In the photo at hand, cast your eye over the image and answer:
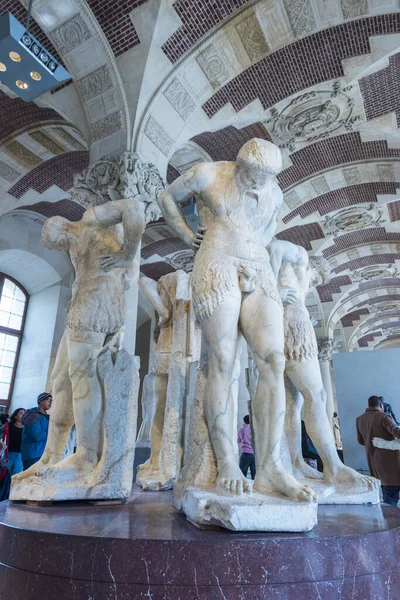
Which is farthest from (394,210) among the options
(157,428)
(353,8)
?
(157,428)

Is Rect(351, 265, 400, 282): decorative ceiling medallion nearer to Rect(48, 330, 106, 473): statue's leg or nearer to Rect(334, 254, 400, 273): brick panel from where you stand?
Rect(334, 254, 400, 273): brick panel

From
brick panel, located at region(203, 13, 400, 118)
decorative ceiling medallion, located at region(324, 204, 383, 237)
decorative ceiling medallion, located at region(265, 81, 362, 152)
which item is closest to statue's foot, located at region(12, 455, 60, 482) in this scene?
brick panel, located at region(203, 13, 400, 118)

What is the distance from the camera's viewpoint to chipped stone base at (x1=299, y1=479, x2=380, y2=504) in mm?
2344

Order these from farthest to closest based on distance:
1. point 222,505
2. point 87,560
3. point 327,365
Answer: point 327,365 < point 222,505 < point 87,560

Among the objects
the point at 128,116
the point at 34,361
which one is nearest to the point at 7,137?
the point at 128,116

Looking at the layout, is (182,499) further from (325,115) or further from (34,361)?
(34,361)

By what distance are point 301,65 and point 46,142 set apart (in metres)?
5.49

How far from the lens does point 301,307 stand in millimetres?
3062

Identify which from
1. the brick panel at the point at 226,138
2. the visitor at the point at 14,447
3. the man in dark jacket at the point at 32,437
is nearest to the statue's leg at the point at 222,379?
the man in dark jacket at the point at 32,437

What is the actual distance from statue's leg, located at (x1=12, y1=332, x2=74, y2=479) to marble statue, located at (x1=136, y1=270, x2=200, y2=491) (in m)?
0.91

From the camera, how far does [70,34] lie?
6125 millimetres

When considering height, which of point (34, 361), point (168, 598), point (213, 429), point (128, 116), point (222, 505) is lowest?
point (168, 598)

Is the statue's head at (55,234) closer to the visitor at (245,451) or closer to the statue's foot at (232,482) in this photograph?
the statue's foot at (232,482)

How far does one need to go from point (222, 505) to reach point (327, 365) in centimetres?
1566
